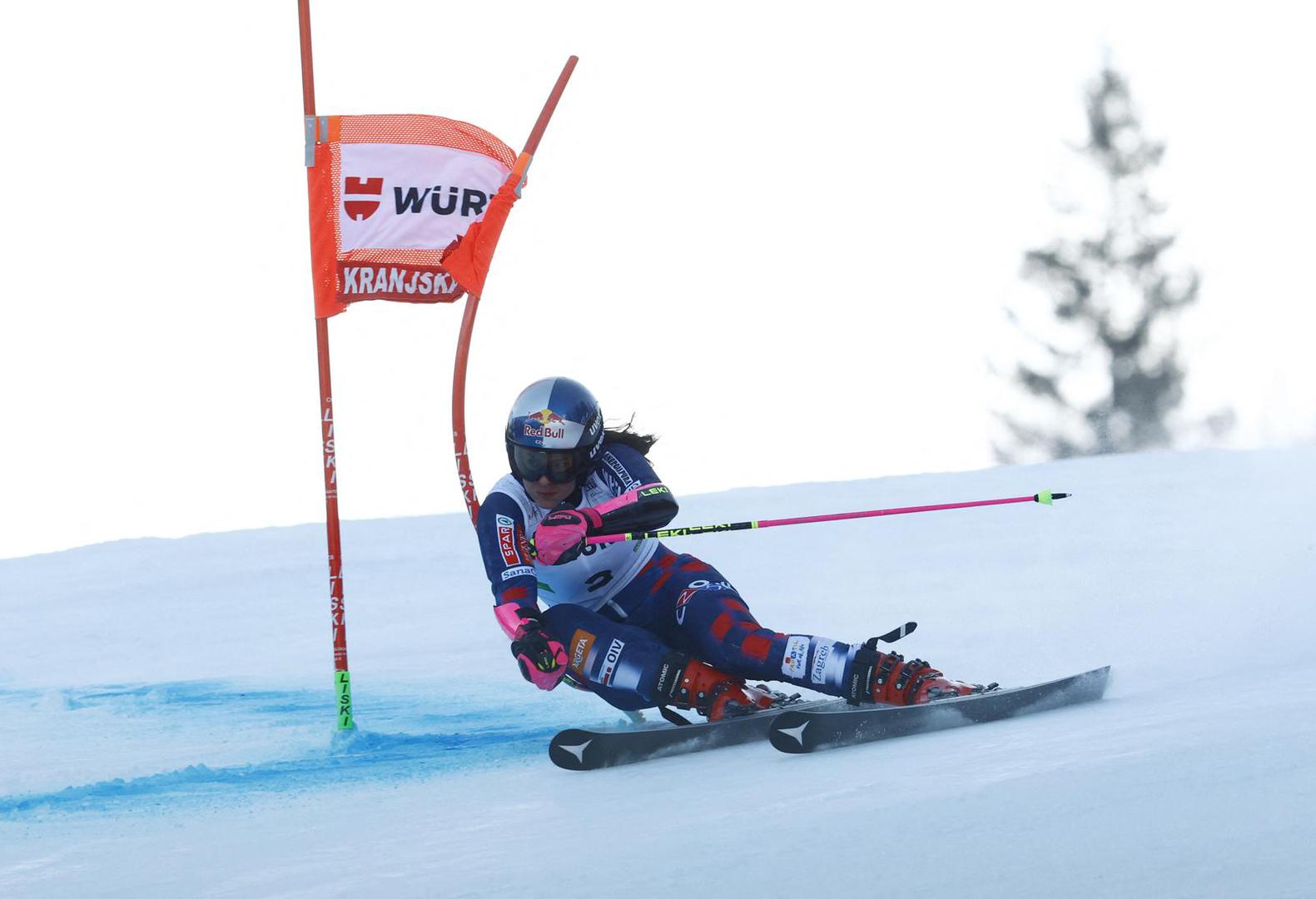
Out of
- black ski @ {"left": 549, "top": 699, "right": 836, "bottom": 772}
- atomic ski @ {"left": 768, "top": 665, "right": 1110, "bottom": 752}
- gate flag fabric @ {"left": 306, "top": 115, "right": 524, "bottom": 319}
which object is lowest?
black ski @ {"left": 549, "top": 699, "right": 836, "bottom": 772}

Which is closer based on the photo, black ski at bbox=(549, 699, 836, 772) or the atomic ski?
the atomic ski

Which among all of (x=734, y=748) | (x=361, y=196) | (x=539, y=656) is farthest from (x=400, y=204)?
(x=734, y=748)

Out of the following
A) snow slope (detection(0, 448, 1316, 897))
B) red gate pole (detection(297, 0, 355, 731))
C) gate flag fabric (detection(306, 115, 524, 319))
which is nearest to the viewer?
snow slope (detection(0, 448, 1316, 897))

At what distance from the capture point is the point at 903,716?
3951 millimetres

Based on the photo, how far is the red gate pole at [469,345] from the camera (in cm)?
552

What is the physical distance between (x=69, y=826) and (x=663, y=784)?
1764 millimetres

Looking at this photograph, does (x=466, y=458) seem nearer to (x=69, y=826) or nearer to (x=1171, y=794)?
(x=69, y=826)

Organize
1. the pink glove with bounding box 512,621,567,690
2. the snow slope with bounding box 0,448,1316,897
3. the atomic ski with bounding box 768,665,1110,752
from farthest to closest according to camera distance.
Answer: the pink glove with bounding box 512,621,567,690 → the atomic ski with bounding box 768,665,1110,752 → the snow slope with bounding box 0,448,1316,897

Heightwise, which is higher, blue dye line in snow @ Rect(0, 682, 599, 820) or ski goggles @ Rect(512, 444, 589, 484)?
ski goggles @ Rect(512, 444, 589, 484)

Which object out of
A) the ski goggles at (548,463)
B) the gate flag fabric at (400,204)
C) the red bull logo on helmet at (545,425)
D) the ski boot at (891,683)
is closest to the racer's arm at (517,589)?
the ski goggles at (548,463)

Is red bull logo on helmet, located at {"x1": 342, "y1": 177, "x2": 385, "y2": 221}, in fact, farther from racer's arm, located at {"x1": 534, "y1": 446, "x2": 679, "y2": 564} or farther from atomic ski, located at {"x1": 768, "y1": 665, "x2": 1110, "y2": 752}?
atomic ski, located at {"x1": 768, "y1": 665, "x2": 1110, "y2": 752}

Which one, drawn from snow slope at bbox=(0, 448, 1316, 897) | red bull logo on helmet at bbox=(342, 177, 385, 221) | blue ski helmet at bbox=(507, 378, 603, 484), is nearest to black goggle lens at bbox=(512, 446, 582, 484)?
blue ski helmet at bbox=(507, 378, 603, 484)

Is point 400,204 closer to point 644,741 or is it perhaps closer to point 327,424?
point 327,424

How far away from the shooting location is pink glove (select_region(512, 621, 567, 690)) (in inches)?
160
